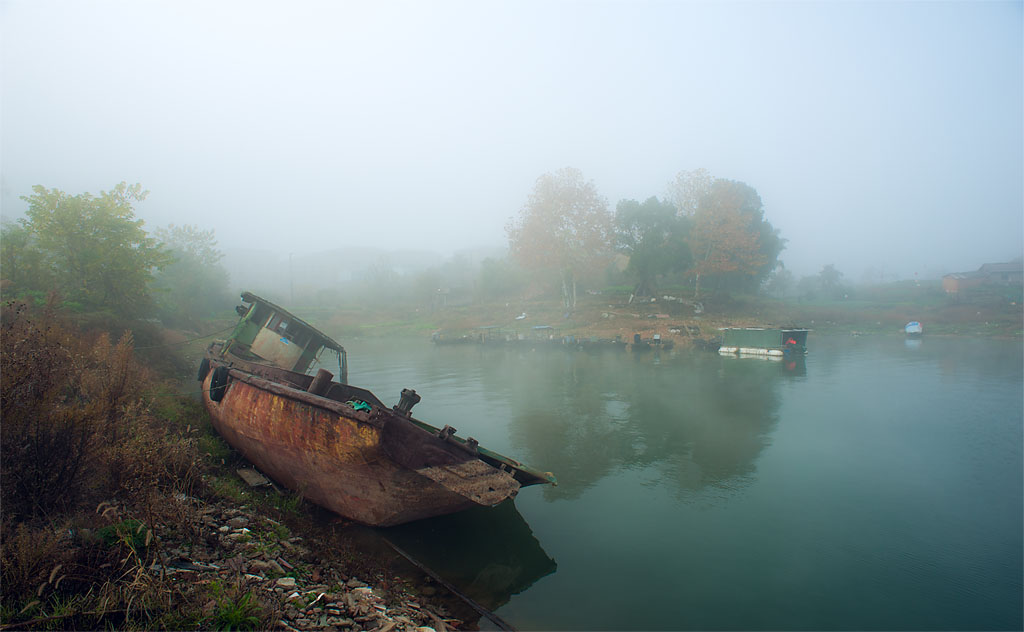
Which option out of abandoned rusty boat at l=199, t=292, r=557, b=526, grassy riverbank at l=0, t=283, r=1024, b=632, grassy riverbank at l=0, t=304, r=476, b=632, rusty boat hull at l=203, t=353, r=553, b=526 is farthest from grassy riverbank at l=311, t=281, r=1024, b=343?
grassy riverbank at l=0, t=304, r=476, b=632

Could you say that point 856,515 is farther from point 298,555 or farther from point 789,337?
point 789,337

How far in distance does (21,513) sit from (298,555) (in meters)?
2.62

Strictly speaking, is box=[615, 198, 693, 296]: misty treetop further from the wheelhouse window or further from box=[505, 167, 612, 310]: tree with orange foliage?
the wheelhouse window

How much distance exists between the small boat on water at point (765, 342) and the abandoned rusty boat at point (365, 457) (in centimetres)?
2469

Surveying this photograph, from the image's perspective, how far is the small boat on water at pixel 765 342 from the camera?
26.5 metres

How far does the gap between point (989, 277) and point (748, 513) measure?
2776 inches

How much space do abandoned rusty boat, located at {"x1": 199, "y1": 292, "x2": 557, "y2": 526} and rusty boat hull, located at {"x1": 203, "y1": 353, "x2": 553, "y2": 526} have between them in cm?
1

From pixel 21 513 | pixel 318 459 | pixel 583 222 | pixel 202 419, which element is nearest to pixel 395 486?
pixel 318 459

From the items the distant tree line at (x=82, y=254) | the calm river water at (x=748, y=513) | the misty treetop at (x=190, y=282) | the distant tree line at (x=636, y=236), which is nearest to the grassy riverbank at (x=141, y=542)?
the calm river water at (x=748, y=513)

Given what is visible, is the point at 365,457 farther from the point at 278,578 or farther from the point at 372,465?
the point at 278,578

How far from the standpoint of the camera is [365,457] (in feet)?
20.6

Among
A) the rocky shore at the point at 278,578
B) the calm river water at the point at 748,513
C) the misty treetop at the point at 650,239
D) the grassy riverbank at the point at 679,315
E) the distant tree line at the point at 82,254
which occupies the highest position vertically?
the misty treetop at the point at 650,239

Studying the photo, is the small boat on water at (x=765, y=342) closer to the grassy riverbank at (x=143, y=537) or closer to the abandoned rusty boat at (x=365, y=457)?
the abandoned rusty boat at (x=365, y=457)

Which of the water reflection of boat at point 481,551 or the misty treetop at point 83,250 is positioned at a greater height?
the misty treetop at point 83,250
